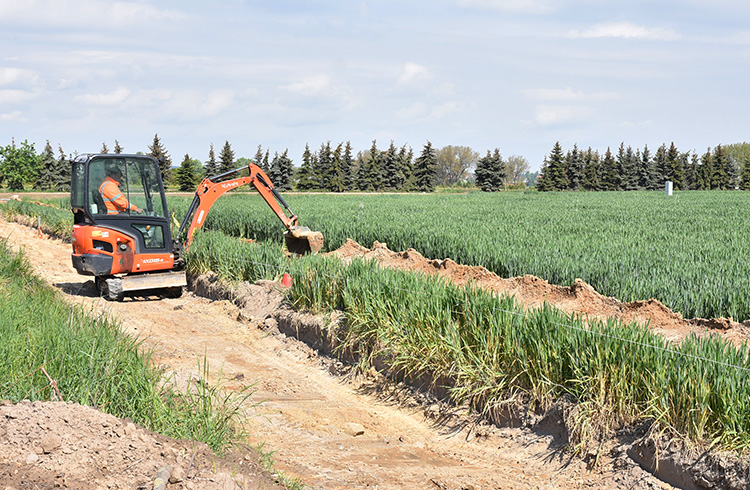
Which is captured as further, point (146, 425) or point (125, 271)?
point (125, 271)

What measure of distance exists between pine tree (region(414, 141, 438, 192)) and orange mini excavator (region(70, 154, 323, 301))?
207 feet

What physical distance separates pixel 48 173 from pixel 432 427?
74521 mm

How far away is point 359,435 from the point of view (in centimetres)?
627

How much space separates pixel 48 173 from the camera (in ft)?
232

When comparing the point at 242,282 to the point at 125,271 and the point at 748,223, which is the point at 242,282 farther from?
the point at 748,223

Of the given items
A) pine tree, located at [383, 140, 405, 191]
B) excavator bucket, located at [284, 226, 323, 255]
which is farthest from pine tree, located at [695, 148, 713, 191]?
excavator bucket, located at [284, 226, 323, 255]

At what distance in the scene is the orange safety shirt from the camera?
11531mm

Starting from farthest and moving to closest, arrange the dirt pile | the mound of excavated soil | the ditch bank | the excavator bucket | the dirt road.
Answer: the excavator bucket
the mound of excavated soil
the dirt road
the ditch bank
the dirt pile

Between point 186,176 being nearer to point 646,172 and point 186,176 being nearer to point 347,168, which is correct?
point 347,168

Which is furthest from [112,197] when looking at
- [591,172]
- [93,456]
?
[591,172]

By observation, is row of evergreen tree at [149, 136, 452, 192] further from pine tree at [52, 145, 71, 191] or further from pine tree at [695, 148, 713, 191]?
pine tree at [695, 148, 713, 191]

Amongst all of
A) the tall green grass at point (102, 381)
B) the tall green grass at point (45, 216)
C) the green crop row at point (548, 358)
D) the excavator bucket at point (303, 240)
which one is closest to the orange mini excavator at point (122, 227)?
the excavator bucket at point (303, 240)

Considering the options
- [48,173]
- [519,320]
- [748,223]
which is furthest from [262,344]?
[48,173]

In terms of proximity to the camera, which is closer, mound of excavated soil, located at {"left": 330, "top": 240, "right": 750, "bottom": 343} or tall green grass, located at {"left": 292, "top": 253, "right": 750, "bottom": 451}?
tall green grass, located at {"left": 292, "top": 253, "right": 750, "bottom": 451}
